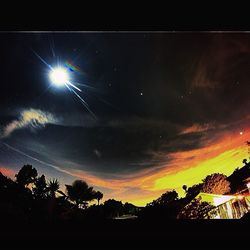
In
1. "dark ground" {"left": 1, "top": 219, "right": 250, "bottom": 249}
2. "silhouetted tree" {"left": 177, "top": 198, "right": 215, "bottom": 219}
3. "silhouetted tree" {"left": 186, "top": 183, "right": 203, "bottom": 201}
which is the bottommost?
"dark ground" {"left": 1, "top": 219, "right": 250, "bottom": 249}

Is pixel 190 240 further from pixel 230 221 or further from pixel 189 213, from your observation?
pixel 189 213

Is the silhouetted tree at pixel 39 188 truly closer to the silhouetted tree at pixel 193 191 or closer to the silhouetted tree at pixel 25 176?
Result: the silhouetted tree at pixel 25 176

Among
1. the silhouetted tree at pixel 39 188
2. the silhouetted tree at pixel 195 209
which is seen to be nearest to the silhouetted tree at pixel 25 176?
the silhouetted tree at pixel 39 188

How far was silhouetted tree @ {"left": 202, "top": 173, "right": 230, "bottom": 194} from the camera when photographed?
9983 mm

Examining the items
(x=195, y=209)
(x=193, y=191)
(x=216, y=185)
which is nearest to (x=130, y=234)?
(x=195, y=209)

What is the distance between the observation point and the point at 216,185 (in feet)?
Result: 34.5

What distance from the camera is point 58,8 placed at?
2.46 meters

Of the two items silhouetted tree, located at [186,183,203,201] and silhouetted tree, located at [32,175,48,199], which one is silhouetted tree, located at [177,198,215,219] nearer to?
silhouetted tree, located at [186,183,203,201]

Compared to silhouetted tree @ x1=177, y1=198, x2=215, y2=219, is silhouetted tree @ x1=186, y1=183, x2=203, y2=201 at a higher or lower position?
higher

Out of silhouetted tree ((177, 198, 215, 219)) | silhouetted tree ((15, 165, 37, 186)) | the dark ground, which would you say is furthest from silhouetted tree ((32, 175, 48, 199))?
the dark ground

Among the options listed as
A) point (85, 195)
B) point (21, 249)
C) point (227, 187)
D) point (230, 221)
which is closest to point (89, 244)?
point (21, 249)

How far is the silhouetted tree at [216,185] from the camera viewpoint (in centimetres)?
998

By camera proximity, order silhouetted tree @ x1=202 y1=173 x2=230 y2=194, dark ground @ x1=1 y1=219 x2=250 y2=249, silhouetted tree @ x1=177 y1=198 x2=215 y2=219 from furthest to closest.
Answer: silhouetted tree @ x1=202 y1=173 x2=230 y2=194 → silhouetted tree @ x1=177 y1=198 x2=215 y2=219 → dark ground @ x1=1 y1=219 x2=250 y2=249

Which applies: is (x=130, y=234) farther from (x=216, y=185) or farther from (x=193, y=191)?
(x=216, y=185)
